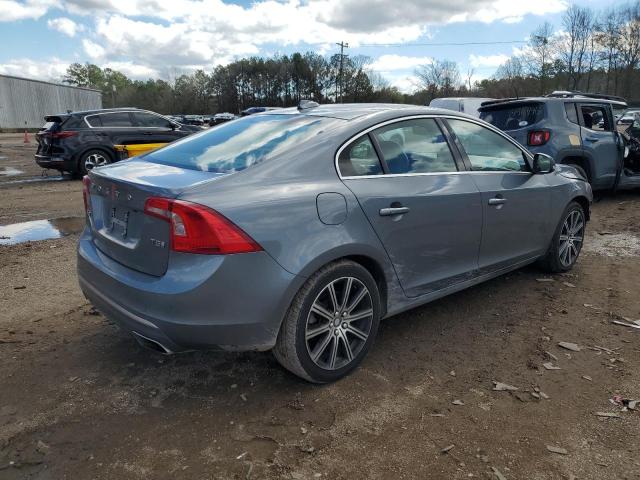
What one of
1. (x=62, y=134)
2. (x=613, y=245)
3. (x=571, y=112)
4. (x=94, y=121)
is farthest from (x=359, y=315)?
(x=94, y=121)

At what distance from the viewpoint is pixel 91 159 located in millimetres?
11953

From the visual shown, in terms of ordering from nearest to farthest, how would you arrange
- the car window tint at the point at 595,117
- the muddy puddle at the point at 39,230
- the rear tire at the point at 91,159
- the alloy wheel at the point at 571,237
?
the alloy wheel at the point at 571,237
the muddy puddle at the point at 39,230
the car window tint at the point at 595,117
the rear tire at the point at 91,159

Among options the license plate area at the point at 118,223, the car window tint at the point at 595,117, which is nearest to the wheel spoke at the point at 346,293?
the license plate area at the point at 118,223

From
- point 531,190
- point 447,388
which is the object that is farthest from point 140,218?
point 531,190

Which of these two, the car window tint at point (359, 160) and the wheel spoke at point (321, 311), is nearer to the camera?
the wheel spoke at point (321, 311)

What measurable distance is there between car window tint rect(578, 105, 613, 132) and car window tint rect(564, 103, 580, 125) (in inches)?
5.7

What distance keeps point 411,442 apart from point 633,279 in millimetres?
3668

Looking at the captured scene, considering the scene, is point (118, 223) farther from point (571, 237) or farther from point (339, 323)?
point (571, 237)

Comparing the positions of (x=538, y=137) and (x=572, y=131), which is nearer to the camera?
(x=538, y=137)

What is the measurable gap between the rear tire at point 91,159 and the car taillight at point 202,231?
33.6 ft

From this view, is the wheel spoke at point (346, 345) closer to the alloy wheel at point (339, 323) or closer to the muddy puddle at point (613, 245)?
the alloy wheel at point (339, 323)

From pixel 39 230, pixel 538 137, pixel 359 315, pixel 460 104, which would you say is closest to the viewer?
pixel 359 315

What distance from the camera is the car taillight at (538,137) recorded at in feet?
25.5

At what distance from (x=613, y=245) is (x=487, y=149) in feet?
10.7
